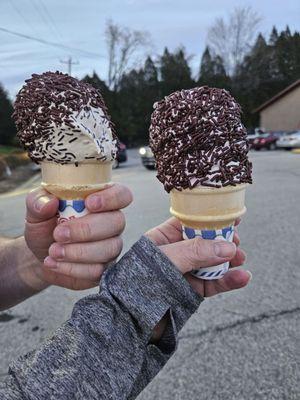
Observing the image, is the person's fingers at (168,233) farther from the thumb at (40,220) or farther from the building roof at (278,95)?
the building roof at (278,95)

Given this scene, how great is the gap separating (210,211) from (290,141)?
88.3 feet

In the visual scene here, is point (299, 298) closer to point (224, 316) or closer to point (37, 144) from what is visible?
point (224, 316)

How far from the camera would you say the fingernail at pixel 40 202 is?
1276 mm

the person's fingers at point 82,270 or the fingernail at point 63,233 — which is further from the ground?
the fingernail at point 63,233

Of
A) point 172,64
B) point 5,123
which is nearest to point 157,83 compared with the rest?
point 172,64

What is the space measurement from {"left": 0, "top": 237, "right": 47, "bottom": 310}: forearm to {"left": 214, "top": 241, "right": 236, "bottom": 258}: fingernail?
2.60 ft

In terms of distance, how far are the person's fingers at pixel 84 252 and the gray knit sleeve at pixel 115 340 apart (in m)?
0.08

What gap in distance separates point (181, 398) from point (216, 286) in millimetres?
1542

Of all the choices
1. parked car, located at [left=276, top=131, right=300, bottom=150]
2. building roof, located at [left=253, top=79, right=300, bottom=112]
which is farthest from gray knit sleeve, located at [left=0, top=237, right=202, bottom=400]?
building roof, located at [left=253, top=79, right=300, bottom=112]

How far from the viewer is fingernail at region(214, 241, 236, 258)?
1.18 meters

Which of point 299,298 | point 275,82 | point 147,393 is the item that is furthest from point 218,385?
point 275,82

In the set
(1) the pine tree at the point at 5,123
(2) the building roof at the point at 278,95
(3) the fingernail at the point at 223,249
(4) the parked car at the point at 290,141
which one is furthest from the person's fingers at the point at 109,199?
(2) the building roof at the point at 278,95

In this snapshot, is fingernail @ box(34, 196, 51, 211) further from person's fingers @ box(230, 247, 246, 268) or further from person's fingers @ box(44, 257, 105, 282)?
person's fingers @ box(230, 247, 246, 268)

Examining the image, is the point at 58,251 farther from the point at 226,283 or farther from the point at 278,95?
A: the point at 278,95
